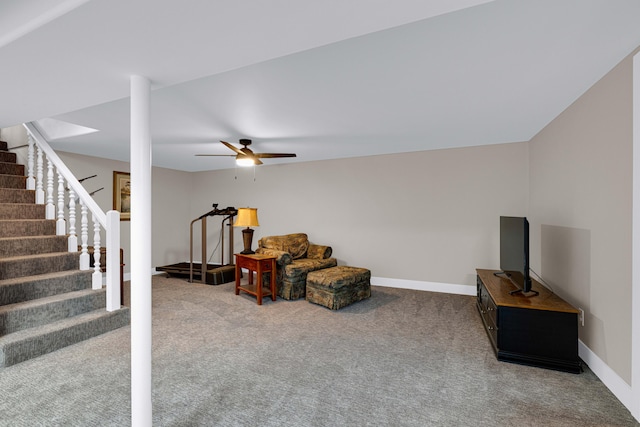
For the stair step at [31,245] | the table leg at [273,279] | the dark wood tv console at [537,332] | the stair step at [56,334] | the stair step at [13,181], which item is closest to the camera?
the dark wood tv console at [537,332]

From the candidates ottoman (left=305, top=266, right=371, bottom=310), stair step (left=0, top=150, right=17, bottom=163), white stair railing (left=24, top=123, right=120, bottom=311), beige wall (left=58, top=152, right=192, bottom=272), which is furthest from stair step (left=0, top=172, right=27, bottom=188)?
ottoman (left=305, top=266, right=371, bottom=310)

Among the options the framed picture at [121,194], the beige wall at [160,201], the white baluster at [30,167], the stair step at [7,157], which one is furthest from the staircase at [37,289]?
the framed picture at [121,194]

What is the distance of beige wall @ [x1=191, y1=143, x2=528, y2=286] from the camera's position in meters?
4.57

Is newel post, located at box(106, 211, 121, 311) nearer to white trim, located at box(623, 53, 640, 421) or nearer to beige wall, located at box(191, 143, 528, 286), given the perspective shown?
beige wall, located at box(191, 143, 528, 286)

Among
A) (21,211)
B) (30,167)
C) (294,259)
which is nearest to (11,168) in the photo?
(30,167)

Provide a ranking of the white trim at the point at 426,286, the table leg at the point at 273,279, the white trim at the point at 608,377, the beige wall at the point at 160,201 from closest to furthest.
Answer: the white trim at the point at 608,377
the table leg at the point at 273,279
the white trim at the point at 426,286
the beige wall at the point at 160,201

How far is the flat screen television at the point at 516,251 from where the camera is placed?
2905mm

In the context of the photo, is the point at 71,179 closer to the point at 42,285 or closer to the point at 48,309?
the point at 42,285

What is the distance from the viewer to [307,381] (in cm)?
232

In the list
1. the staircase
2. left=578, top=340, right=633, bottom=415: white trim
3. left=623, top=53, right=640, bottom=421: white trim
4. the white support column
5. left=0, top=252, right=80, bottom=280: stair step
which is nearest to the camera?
the white support column

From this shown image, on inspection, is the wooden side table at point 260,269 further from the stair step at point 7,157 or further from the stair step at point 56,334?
the stair step at point 7,157

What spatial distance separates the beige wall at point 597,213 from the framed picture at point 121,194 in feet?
21.4

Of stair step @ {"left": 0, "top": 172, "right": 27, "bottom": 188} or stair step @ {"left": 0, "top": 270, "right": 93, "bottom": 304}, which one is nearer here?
stair step @ {"left": 0, "top": 270, "right": 93, "bottom": 304}

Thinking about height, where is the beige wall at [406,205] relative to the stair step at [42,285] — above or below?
above
